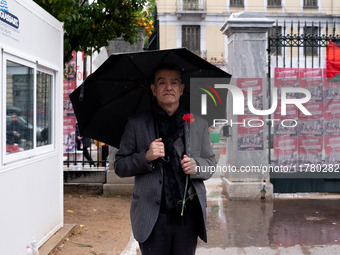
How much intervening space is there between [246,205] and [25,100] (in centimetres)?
507

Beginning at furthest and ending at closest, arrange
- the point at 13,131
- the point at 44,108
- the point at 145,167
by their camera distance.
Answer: the point at 44,108, the point at 13,131, the point at 145,167

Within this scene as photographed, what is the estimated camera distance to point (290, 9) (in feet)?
121

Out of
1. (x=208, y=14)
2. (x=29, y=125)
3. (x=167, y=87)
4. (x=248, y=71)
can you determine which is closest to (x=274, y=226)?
(x=248, y=71)

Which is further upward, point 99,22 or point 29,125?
point 99,22

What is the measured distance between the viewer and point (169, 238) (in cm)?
296

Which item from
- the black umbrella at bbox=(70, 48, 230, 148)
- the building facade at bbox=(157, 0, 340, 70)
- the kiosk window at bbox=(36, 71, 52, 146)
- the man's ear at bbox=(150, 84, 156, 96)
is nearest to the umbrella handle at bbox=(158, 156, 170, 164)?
the man's ear at bbox=(150, 84, 156, 96)

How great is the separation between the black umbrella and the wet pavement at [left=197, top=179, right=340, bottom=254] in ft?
9.65

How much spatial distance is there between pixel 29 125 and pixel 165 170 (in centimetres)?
243

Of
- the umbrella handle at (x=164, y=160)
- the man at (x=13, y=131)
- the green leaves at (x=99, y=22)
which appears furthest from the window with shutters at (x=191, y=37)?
the umbrella handle at (x=164, y=160)

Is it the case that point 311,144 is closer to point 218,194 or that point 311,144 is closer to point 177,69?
point 218,194

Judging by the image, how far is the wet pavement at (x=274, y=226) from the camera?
5.83 m

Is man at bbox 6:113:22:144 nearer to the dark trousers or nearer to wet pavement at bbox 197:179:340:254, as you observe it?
the dark trousers

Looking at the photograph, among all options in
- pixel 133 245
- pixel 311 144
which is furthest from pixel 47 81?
pixel 311 144

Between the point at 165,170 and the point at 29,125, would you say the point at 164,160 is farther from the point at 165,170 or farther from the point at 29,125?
the point at 29,125
